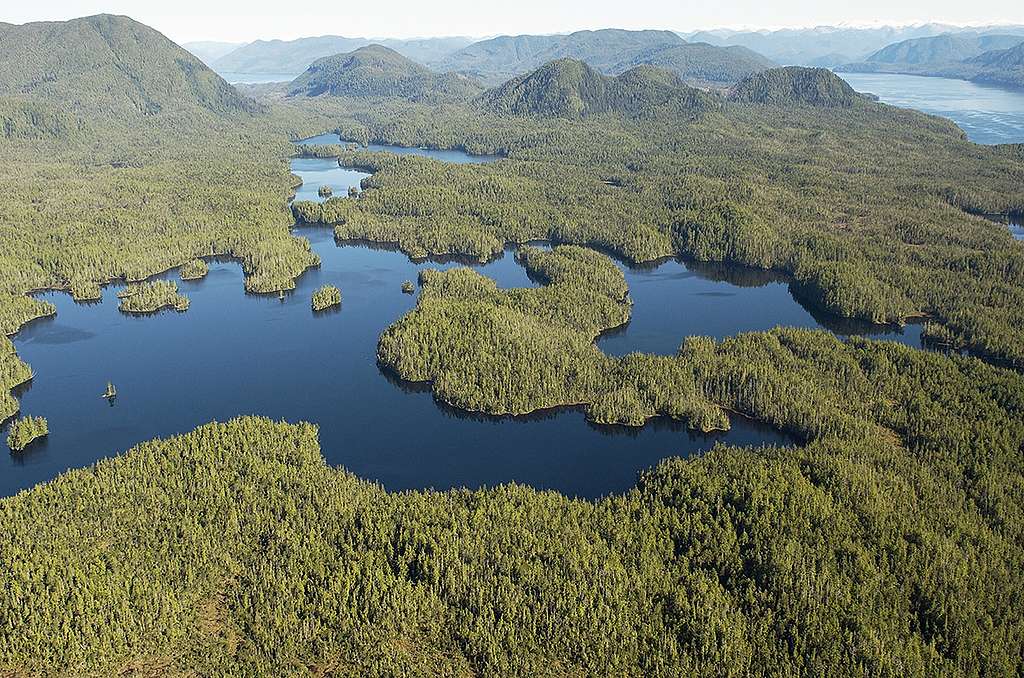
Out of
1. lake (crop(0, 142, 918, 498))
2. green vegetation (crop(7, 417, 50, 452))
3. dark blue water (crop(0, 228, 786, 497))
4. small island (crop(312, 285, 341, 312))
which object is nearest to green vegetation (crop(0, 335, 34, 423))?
lake (crop(0, 142, 918, 498))

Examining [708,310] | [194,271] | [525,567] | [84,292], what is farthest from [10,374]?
[708,310]

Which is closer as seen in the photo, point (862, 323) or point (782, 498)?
point (782, 498)

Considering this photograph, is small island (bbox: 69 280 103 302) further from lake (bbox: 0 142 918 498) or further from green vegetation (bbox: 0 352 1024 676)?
green vegetation (bbox: 0 352 1024 676)

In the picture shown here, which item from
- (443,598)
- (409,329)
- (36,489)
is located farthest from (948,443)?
(36,489)

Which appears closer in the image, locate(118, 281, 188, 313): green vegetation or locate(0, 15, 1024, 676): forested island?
locate(0, 15, 1024, 676): forested island

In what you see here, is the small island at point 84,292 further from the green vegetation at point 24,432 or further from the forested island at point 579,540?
the green vegetation at point 24,432

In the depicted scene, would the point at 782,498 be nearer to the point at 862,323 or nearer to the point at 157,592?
the point at 157,592
